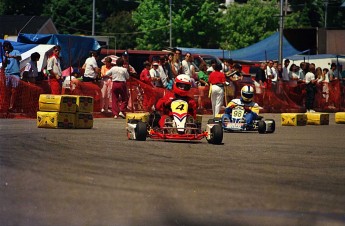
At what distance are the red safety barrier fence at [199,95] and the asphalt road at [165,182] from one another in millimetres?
6904

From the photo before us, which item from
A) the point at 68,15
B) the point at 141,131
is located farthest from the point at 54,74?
the point at 68,15

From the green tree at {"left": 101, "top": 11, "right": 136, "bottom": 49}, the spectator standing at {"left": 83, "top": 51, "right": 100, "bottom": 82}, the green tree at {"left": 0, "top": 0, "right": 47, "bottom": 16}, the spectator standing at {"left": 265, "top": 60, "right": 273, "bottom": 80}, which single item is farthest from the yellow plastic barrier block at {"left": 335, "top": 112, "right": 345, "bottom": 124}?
the green tree at {"left": 101, "top": 11, "right": 136, "bottom": 49}

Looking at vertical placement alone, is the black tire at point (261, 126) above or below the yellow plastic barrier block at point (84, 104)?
below

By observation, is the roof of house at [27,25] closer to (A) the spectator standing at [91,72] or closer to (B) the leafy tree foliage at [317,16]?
(A) the spectator standing at [91,72]

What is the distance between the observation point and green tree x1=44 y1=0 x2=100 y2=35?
9400 cm

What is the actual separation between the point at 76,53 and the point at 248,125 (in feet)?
45.9

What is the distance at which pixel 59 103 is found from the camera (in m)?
21.0

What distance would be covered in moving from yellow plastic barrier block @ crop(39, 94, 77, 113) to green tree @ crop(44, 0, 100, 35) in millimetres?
72001

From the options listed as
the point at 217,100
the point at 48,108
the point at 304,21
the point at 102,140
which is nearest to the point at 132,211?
the point at 102,140

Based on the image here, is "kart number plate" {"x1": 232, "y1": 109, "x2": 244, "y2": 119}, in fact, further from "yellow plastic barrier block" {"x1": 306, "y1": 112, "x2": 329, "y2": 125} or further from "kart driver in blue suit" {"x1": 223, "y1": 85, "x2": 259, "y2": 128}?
"yellow plastic barrier block" {"x1": 306, "y1": 112, "x2": 329, "y2": 125}

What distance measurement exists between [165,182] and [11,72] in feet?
49.0

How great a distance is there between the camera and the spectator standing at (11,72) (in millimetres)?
24297

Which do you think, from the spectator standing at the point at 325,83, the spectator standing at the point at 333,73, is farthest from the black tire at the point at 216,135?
the spectator standing at the point at 333,73

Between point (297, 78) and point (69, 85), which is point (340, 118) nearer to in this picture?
point (69, 85)
